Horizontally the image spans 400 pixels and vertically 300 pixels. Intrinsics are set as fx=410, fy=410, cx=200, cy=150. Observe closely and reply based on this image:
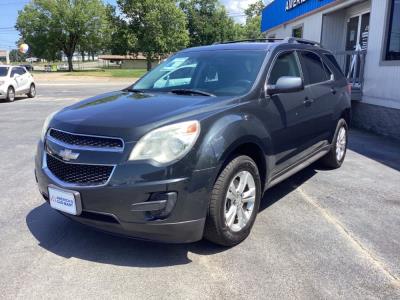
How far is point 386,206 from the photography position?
4.80 m

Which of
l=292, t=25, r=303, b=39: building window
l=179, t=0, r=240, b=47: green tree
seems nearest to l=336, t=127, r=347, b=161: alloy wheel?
l=292, t=25, r=303, b=39: building window

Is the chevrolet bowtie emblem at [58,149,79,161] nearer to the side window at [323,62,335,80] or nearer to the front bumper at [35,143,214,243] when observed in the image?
the front bumper at [35,143,214,243]

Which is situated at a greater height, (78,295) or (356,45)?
(356,45)

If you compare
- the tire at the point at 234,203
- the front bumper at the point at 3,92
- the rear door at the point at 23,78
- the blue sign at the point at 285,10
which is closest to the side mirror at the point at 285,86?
the tire at the point at 234,203

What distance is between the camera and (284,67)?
4.61 meters

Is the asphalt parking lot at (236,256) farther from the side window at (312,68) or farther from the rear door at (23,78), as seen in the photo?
the rear door at (23,78)

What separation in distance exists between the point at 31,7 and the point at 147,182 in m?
69.7

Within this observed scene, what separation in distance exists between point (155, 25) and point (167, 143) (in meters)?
52.3

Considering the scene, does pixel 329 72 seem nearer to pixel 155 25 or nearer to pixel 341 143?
pixel 341 143

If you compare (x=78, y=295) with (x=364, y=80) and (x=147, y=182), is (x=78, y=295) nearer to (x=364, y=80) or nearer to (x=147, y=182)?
(x=147, y=182)

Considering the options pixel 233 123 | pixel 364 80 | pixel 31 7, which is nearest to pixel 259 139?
pixel 233 123

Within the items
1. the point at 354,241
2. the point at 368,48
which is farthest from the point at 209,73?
the point at 368,48

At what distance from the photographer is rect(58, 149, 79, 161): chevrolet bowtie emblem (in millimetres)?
3243

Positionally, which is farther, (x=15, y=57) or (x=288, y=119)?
(x=15, y=57)
